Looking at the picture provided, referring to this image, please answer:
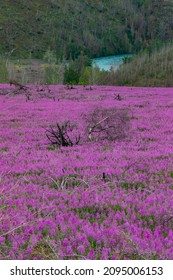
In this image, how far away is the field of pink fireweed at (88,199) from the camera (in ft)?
18.5

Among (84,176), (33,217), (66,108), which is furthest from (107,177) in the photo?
Answer: (66,108)

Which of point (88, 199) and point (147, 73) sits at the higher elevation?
point (147, 73)

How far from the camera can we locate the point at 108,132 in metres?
16.4

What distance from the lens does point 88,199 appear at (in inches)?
305

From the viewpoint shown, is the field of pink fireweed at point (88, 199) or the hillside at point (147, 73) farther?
the hillside at point (147, 73)

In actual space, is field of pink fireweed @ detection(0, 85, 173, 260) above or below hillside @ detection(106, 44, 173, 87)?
below

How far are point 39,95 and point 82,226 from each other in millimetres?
33975

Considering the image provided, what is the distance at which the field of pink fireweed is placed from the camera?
5.63m

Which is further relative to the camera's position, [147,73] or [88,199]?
[147,73]

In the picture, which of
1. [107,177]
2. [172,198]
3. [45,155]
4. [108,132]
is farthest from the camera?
[108,132]

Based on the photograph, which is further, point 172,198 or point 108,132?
point 108,132

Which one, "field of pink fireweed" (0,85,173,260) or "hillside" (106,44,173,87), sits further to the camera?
"hillside" (106,44,173,87)

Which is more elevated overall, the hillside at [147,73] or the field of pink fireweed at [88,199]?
the hillside at [147,73]

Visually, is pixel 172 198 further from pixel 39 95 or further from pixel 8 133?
pixel 39 95
